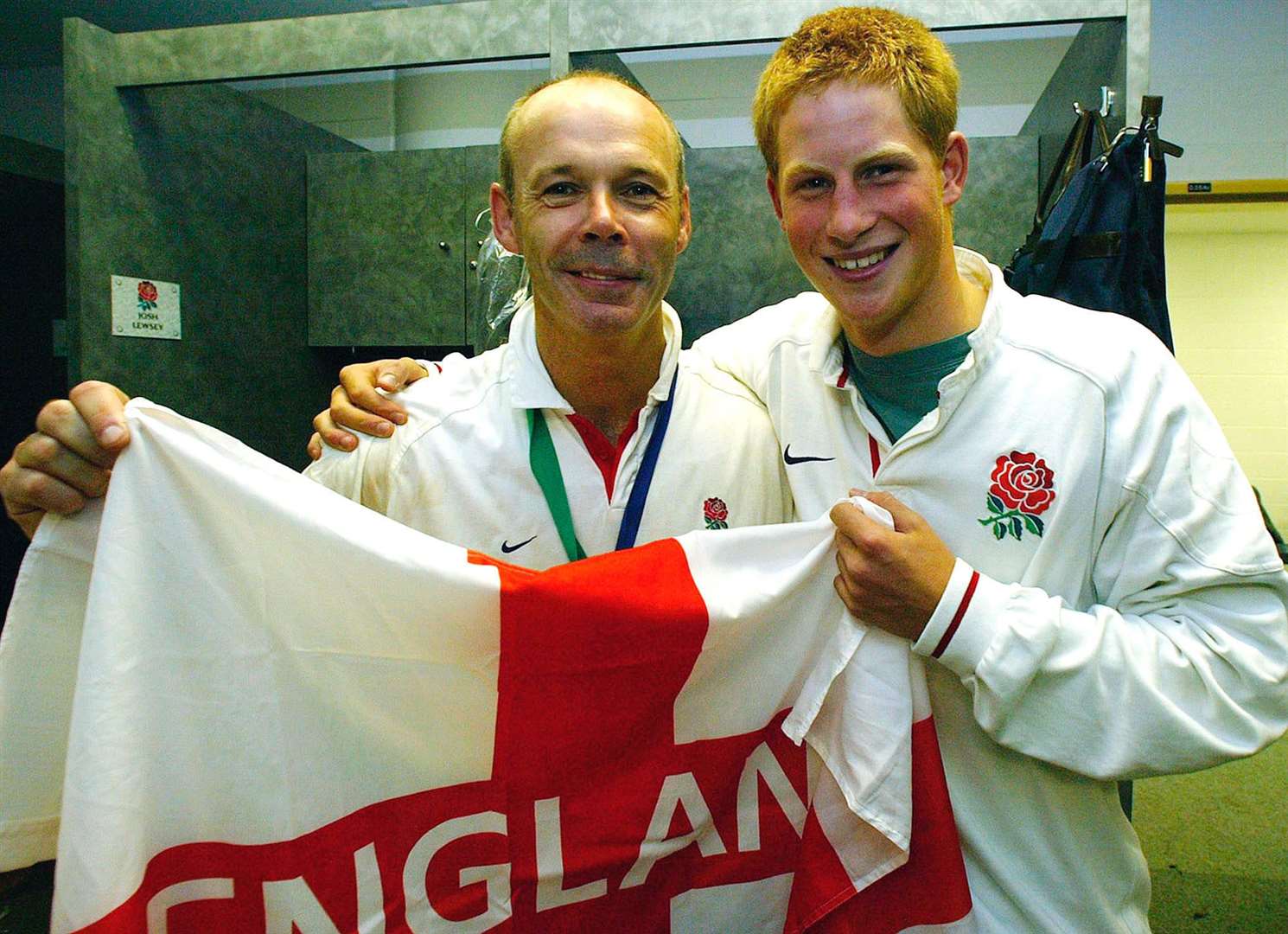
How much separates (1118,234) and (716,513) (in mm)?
1115

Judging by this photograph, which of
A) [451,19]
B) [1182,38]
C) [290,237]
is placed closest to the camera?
[451,19]

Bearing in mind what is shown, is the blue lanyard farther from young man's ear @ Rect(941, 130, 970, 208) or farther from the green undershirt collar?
young man's ear @ Rect(941, 130, 970, 208)

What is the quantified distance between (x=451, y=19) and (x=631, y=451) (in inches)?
60.1

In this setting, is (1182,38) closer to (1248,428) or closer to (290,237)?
(1248,428)

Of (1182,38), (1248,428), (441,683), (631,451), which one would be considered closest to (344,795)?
(441,683)

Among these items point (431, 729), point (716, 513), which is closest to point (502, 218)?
point (716, 513)

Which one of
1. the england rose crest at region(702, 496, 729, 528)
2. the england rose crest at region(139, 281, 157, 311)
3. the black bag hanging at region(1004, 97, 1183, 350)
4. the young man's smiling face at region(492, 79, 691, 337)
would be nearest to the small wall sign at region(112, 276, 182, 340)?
the england rose crest at region(139, 281, 157, 311)

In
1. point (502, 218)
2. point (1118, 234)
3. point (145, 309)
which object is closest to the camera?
point (502, 218)

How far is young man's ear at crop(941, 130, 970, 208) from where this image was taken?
1.28 m

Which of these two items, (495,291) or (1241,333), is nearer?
(495,291)

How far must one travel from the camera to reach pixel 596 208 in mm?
1320

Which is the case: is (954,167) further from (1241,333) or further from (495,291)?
(1241,333)

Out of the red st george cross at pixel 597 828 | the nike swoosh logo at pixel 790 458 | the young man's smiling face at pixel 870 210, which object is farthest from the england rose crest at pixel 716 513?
the young man's smiling face at pixel 870 210

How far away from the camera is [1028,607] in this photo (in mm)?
1056
